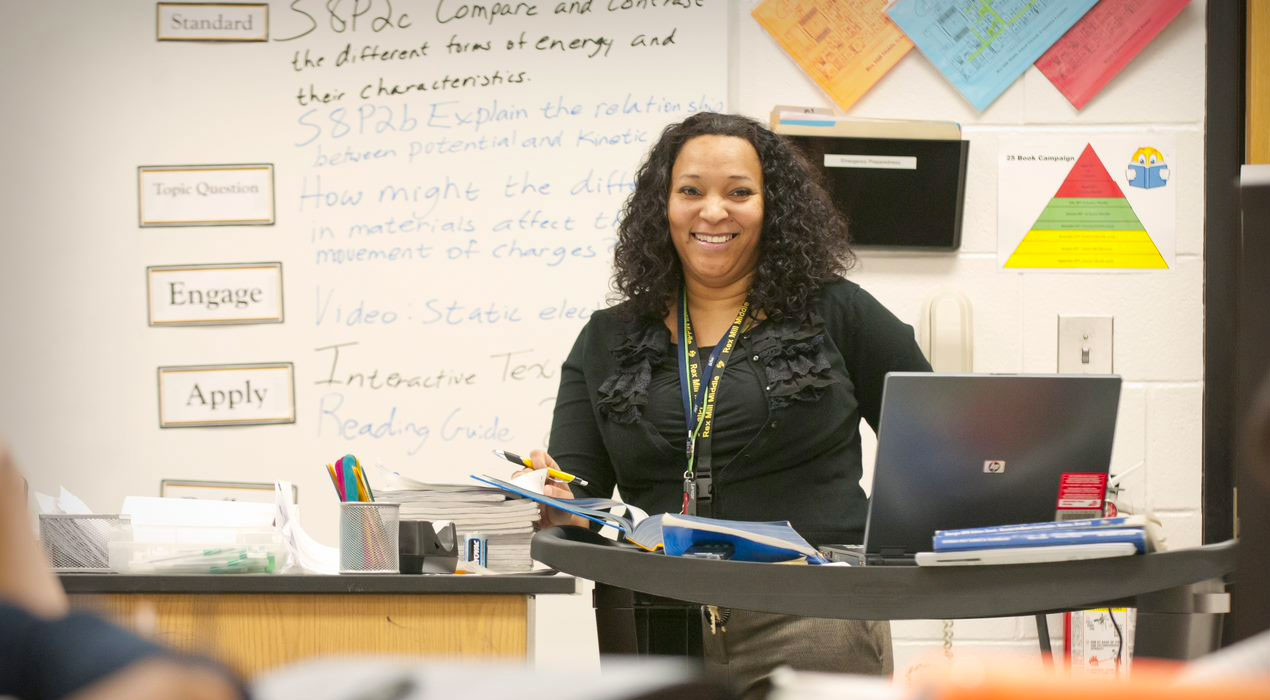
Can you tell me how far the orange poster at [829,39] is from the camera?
291 centimetres

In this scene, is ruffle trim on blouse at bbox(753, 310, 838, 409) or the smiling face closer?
ruffle trim on blouse at bbox(753, 310, 838, 409)

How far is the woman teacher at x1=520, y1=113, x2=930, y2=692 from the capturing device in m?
2.05

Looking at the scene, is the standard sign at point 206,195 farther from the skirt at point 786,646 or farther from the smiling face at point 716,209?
the skirt at point 786,646

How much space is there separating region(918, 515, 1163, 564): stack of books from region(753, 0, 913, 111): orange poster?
180 cm

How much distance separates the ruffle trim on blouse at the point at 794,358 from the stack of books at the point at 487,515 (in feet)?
1.62

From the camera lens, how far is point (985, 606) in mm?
1287

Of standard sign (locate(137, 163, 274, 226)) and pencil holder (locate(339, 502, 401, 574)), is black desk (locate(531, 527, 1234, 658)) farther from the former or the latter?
standard sign (locate(137, 163, 274, 226))

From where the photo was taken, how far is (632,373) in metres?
2.14

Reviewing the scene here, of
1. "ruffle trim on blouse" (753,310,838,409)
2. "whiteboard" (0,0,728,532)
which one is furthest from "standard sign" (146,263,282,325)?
"ruffle trim on blouse" (753,310,838,409)

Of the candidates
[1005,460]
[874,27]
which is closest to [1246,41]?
[874,27]

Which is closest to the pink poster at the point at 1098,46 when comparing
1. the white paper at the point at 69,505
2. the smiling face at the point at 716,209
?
the smiling face at the point at 716,209

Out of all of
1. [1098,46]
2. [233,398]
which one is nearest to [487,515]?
[233,398]

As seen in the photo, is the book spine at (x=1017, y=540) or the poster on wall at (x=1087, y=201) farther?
the poster on wall at (x=1087, y=201)

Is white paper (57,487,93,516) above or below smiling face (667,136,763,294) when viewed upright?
below
